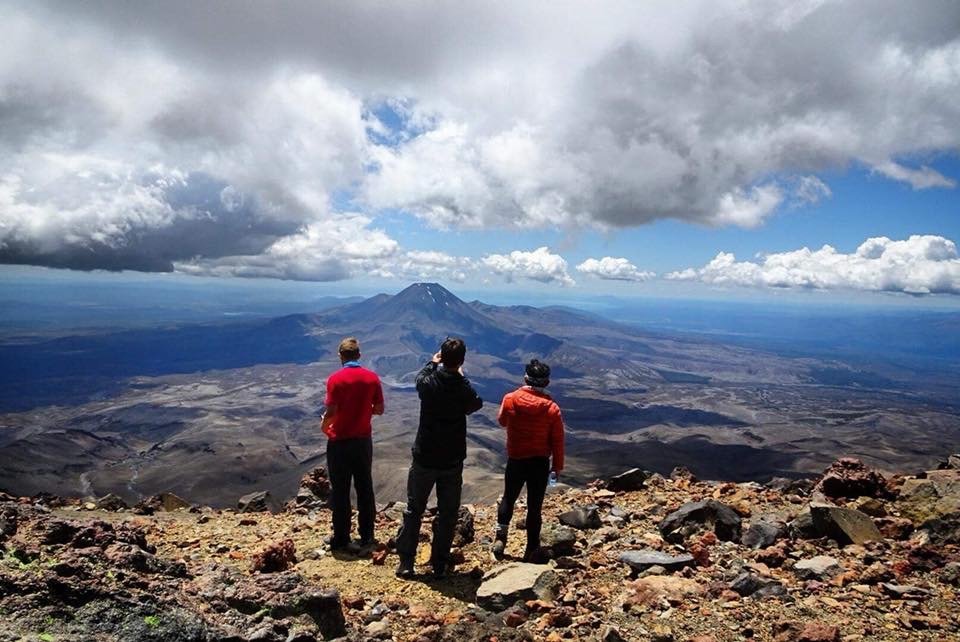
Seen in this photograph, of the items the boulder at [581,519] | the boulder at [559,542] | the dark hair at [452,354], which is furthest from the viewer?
the boulder at [581,519]

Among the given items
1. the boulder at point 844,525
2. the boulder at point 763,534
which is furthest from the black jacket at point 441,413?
the boulder at point 844,525

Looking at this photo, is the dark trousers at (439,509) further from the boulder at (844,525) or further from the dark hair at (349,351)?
the boulder at (844,525)

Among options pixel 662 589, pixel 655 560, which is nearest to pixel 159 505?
pixel 655 560

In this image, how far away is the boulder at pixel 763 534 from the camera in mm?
8586

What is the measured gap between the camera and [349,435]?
8758mm

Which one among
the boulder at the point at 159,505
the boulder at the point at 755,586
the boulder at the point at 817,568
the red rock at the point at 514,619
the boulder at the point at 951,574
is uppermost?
the boulder at the point at 951,574

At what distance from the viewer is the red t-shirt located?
8.66 m

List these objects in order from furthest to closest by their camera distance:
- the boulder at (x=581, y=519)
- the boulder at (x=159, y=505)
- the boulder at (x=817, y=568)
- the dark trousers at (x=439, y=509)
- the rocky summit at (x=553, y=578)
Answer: the boulder at (x=159, y=505) < the boulder at (x=581, y=519) < the dark trousers at (x=439, y=509) < the boulder at (x=817, y=568) < the rocky summit at (x=553, y=578)

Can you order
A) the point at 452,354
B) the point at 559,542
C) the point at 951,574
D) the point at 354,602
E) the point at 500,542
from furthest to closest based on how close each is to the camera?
the point at 500,542 → the point at 559,542 → the point at 452,354 → the point at 951,574 → the point at 354,602

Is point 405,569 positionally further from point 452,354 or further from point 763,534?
point 763,534

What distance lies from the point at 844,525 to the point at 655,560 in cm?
345

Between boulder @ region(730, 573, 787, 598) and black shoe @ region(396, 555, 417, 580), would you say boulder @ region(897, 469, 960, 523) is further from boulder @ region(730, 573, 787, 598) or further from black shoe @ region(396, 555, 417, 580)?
black shoe @ region(396, 555, 417, 580)

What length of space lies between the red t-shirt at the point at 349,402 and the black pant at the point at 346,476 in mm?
196

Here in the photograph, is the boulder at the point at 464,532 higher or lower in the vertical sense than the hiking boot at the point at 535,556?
lower
